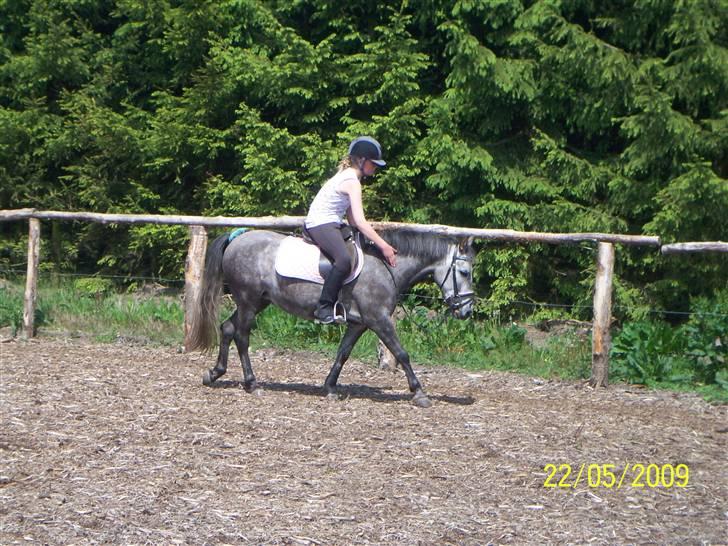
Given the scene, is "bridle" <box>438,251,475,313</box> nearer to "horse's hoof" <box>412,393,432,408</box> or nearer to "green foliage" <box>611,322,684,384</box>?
"horse's hoof" <box>412,393,432,408</box>

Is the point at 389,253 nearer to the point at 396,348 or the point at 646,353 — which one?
the point at 396,348

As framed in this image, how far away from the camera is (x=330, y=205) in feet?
27.2

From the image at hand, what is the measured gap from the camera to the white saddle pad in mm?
8516

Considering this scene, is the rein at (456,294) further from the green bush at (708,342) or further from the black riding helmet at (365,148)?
the green bush at (708,342)

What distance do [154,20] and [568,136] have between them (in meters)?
6.42

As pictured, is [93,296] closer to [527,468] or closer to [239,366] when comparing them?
[239,366]

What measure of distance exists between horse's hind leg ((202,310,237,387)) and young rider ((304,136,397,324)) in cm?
103

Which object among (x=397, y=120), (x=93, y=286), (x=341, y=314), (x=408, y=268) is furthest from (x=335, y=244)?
(x=93, y=286)

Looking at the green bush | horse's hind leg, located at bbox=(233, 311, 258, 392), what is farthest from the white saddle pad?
the green bush

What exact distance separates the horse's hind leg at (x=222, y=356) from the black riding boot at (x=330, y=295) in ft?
3.27

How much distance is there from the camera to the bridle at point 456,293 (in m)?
8.45

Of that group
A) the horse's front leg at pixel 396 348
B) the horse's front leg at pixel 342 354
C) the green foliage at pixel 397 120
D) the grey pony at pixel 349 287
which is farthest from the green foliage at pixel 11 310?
the horse's front leg at pixel 396 348

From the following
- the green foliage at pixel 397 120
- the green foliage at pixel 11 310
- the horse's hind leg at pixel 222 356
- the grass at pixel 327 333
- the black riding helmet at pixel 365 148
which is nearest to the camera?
the black riding helmet at pixel 365 148
